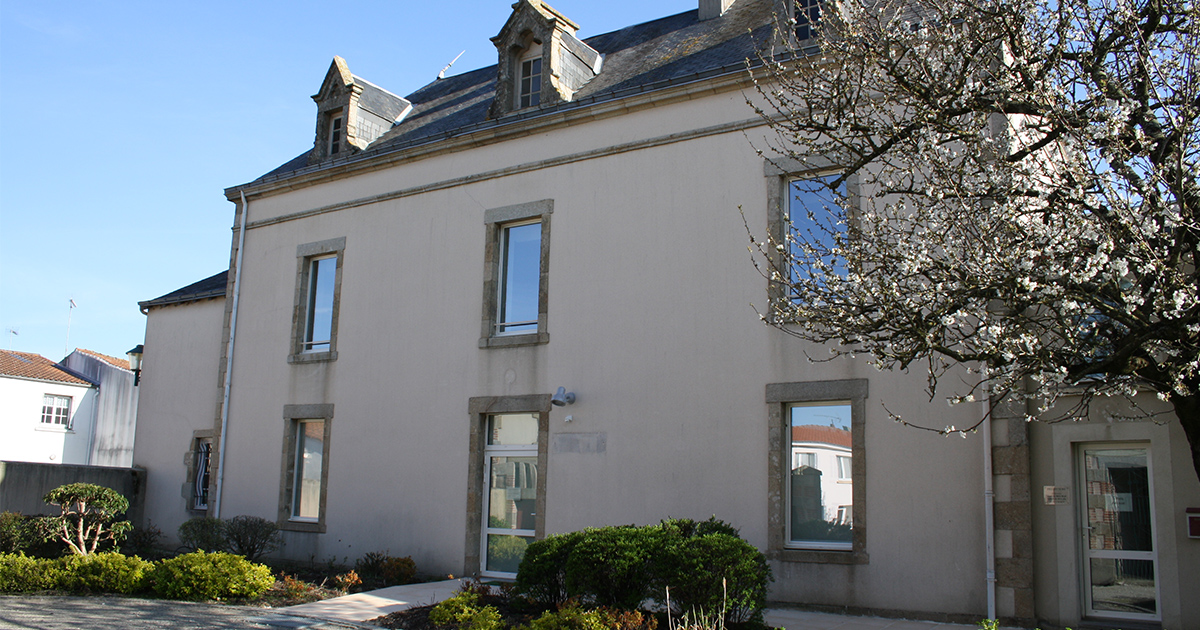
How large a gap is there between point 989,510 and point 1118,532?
1122 mm

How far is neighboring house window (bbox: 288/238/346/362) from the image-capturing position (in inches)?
579

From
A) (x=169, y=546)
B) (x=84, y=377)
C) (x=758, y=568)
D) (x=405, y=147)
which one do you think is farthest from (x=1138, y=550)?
(x=84, y=377)

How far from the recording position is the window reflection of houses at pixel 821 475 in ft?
33.0

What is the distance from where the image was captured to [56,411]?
31094 millimetres

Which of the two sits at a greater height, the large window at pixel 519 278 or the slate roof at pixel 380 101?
the slate roof at pixel 380 101

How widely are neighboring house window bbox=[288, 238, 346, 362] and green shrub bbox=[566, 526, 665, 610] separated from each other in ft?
25.5

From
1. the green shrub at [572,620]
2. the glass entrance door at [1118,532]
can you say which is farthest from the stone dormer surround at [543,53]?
the glass entrance door at [1118,532]

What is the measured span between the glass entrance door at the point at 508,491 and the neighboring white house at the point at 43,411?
23493 mm

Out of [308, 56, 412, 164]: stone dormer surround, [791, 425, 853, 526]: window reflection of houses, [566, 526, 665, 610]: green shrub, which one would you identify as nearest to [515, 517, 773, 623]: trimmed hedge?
[566, 526, 665, 610]: green shrub

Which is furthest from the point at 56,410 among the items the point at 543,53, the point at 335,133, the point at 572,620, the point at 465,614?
the point at 572,620

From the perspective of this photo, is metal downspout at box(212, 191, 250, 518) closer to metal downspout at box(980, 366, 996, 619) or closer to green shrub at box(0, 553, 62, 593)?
green shrub at box(0, 553, 62, 593)

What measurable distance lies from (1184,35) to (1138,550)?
4.54m

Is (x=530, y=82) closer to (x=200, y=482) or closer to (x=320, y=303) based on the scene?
(x=320, y=303)

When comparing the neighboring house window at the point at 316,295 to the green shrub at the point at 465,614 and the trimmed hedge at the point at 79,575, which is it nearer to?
the trimmed hedge at the point at 79,575
